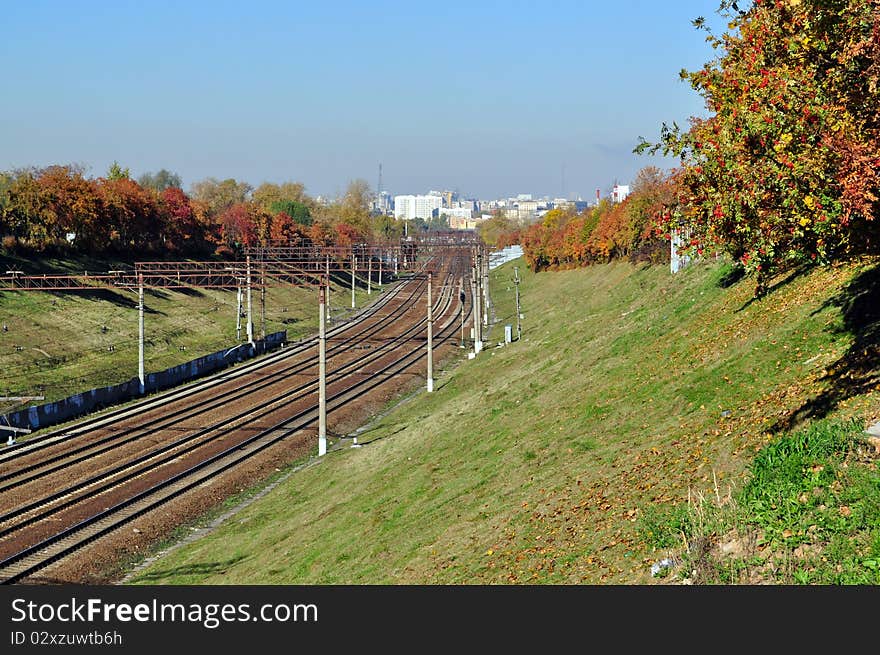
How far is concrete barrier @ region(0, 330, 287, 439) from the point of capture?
4500 cm

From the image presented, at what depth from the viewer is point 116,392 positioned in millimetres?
53344

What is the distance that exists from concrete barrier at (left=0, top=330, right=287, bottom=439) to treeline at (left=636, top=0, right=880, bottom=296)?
35142mm

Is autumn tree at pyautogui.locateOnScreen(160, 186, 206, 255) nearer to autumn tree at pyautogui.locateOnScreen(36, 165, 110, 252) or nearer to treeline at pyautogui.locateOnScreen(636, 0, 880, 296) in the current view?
autumn tree at pyautogui.locateOnScreen(36, 165, 110, 252)

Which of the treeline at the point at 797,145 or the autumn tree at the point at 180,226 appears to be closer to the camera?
the treeline at the point at 797,145

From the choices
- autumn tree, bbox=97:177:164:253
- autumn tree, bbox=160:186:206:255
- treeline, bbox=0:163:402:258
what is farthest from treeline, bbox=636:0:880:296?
autumn tree, bbox=160:186:206:255

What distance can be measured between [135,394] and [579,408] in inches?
1284

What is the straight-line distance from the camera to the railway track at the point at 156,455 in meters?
30.1

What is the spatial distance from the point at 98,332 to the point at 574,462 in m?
54.5

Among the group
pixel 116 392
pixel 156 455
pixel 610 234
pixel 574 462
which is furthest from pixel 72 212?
pixel 574 462

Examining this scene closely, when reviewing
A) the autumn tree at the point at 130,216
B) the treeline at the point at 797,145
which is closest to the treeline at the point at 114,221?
the autumn tree at the point at 130,216

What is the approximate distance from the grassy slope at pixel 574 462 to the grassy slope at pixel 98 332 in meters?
24.6

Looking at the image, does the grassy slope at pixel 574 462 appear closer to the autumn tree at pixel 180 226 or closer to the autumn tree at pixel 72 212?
the autumn tree at pixel 72 212

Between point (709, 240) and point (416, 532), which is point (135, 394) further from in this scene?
point (709, 240)

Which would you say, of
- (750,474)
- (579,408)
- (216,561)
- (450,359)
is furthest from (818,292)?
Result: (450,359)
